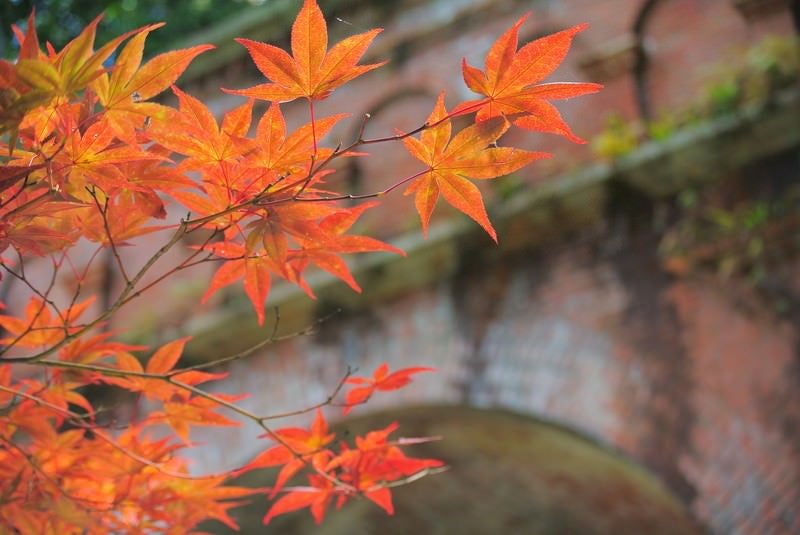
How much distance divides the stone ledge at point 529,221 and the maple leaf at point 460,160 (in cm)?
286

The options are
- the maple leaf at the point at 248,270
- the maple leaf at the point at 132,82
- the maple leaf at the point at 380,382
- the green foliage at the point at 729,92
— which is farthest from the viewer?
the green foliage at the point at 729,92

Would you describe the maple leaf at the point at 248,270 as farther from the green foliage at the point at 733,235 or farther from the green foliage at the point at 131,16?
the green foliage at the point at 131,16

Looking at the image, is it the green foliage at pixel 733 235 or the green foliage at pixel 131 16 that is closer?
the green foliage at pixel 733 235

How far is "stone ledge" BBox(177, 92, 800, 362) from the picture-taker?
13.5 feet

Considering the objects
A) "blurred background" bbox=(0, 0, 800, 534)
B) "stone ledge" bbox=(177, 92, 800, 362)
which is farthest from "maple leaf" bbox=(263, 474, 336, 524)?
"stone ledge" bbox=(177, 92, 800, 362)

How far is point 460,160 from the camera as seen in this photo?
1.52 m

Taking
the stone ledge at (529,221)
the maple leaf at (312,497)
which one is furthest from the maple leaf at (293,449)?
the stone ledge at (529,221)

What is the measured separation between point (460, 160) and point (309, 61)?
0.85 ft

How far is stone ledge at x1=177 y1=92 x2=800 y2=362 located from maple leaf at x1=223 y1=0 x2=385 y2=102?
9.84 ft

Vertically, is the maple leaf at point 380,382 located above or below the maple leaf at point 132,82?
below

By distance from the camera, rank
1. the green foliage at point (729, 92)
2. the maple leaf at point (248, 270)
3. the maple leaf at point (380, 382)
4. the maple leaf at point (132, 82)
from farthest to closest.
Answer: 1. the green foliage at point (729, 92)
2. the maple leaf at point (380, 382)
3. the maple leaf at point (248, 270)
4. the maple leaf at point (132, 82)

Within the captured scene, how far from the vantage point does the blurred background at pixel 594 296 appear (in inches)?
152

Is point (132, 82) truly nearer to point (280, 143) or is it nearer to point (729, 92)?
point (280, 143)

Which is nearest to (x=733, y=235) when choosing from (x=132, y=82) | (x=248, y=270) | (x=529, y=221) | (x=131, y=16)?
(x=529, y=221)
